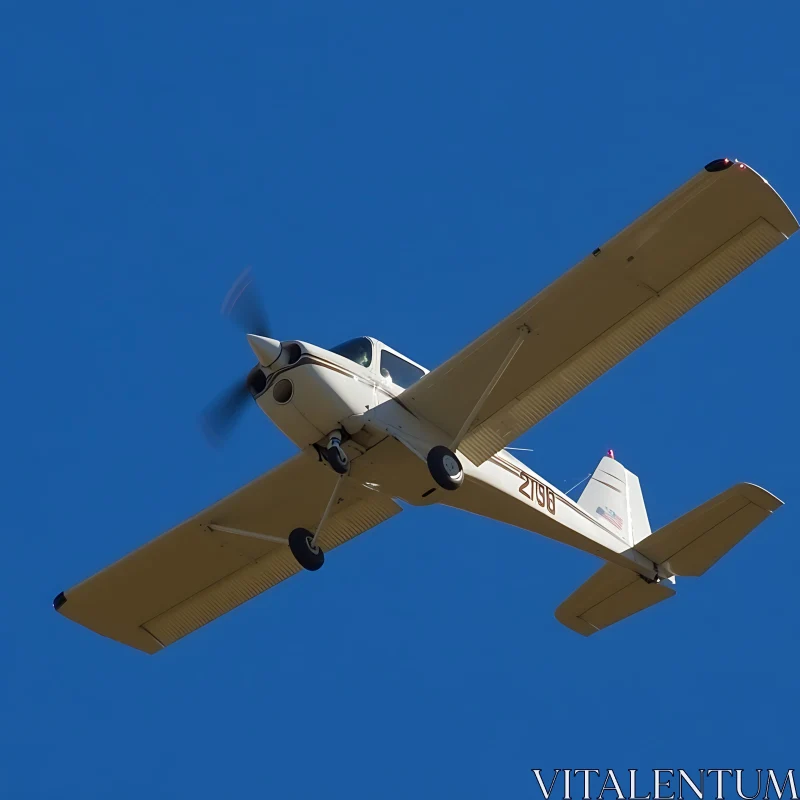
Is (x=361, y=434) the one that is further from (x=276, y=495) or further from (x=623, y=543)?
(x=623, y=543)

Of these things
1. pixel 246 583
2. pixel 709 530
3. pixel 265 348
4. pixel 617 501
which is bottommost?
pixel 709 530

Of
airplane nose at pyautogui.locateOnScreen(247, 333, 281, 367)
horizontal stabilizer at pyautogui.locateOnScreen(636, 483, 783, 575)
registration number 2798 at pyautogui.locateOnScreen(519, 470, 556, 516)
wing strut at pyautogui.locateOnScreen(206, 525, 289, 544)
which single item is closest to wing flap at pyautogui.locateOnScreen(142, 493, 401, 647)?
wing strut at pyautogui.locateOnScreen(206, 525, 289, 544)

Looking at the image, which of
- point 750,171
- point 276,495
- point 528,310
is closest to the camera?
point 750,171

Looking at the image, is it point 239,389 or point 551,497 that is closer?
point 239,389

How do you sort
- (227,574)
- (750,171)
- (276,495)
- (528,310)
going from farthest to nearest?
(227,574)
(276,495)
(528,310)
(750,171)

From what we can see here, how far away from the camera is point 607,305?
51.9ft

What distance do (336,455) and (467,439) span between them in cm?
176

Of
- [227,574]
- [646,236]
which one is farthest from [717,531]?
[227,574]

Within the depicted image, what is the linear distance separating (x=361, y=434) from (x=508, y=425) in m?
1.82

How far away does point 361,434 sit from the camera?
15.7 m

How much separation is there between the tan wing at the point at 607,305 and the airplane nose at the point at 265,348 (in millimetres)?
1578

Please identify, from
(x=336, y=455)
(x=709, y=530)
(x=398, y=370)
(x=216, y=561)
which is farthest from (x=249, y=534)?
(x=709, y=530)

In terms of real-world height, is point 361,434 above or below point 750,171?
below

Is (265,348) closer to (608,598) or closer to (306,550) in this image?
(306,550)
